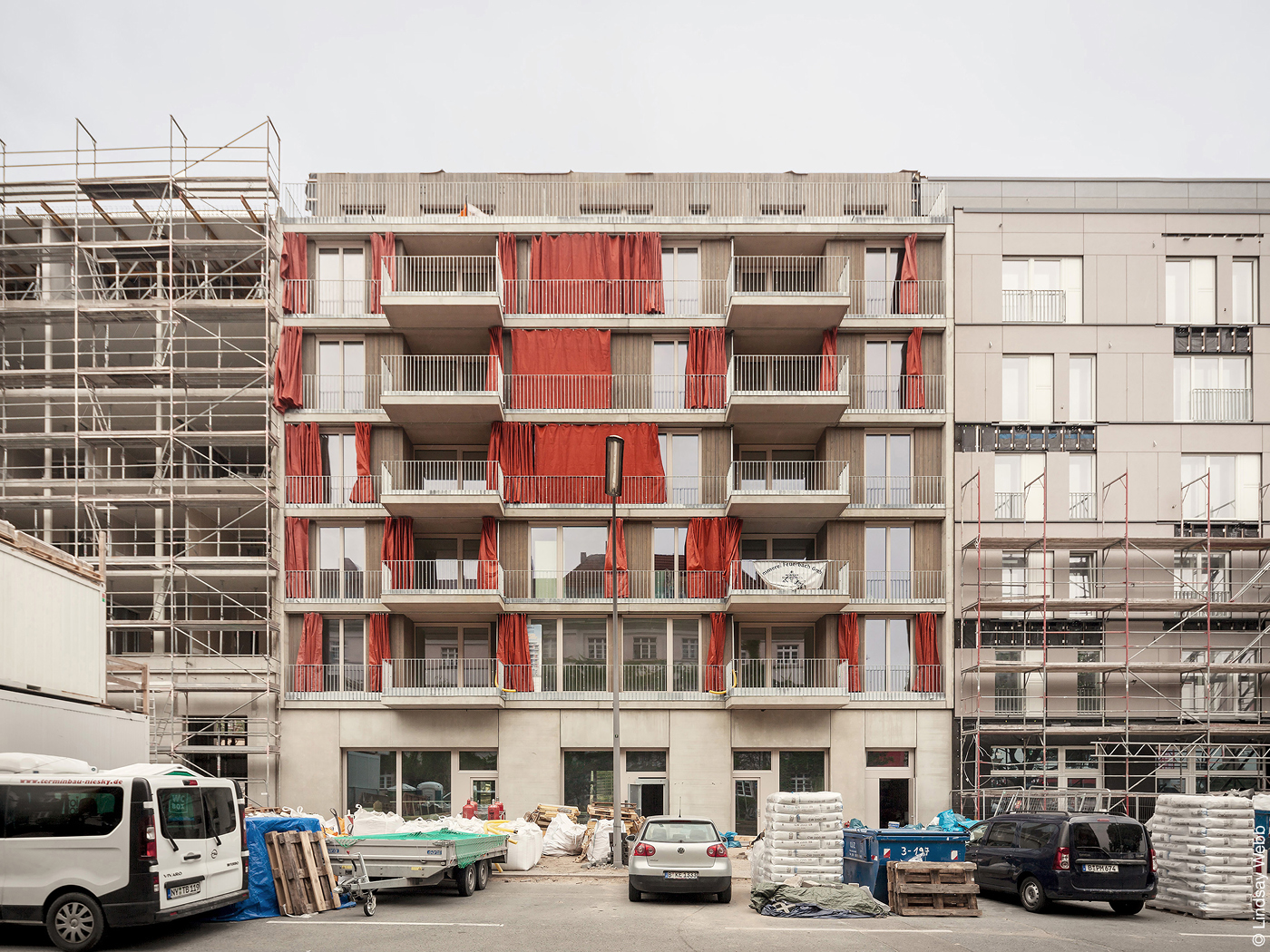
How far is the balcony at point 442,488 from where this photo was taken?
30.6 meters

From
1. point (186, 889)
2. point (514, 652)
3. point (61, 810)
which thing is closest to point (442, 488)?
point (514, 652)

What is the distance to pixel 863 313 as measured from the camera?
1309 inches

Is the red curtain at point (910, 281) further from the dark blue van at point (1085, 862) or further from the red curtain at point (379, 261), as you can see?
the dark blue van at point (1085, 862)

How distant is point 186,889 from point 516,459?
1984 cm

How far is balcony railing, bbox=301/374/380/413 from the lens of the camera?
107 ft

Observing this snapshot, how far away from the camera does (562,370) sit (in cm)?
3259

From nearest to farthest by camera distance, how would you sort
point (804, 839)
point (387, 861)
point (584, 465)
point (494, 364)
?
point (387, 861), point (804, 839), point (494, 364), point (584, 465)

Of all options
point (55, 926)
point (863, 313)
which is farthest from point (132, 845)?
point (863, 313)

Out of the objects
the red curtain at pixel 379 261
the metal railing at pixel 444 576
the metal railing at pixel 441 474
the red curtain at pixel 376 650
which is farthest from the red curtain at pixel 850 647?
the red curtain at pixel 379 261

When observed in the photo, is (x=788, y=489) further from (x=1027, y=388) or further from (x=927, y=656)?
(x=1027, y=388)

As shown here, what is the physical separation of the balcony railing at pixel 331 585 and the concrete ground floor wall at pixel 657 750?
3.15m

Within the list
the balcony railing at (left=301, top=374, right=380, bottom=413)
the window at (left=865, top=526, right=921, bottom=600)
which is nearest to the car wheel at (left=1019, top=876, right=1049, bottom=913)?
the window at (left=865, top=526, right=921, bottom=600)

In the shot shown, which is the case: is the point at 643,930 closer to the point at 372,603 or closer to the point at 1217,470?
the point at 372,603

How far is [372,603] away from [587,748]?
292 inches
